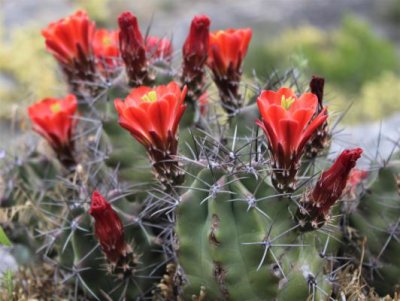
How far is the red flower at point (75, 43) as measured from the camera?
243 cm

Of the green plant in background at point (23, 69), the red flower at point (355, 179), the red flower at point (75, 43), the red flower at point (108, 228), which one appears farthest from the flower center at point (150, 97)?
the green plant in background at point (23, 69)

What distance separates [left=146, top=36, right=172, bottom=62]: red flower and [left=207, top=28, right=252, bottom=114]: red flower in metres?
0.19

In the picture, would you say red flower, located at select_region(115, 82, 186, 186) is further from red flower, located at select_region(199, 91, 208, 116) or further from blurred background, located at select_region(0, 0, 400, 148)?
blurred background, located at select_region(0, 0, 400, 148)

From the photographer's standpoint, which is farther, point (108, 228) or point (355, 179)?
point (355, 179)

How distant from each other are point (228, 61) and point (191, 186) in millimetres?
621

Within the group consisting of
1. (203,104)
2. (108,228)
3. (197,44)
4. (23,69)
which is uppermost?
(197,44)

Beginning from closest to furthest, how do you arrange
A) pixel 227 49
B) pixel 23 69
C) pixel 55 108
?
pixel 227 49 < pixel 55 108 < pixel 23 69

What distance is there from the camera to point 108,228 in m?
1.92

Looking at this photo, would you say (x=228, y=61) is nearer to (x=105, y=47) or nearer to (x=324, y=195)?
(x=105, y=47)

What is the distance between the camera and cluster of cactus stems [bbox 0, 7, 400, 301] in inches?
69.7

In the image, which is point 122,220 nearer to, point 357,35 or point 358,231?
point 358,231

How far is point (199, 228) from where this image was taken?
1.81 m

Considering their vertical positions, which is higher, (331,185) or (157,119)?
(157,119)

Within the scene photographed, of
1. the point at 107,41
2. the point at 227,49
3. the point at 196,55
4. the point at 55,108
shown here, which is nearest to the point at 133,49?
the point at 196,55
